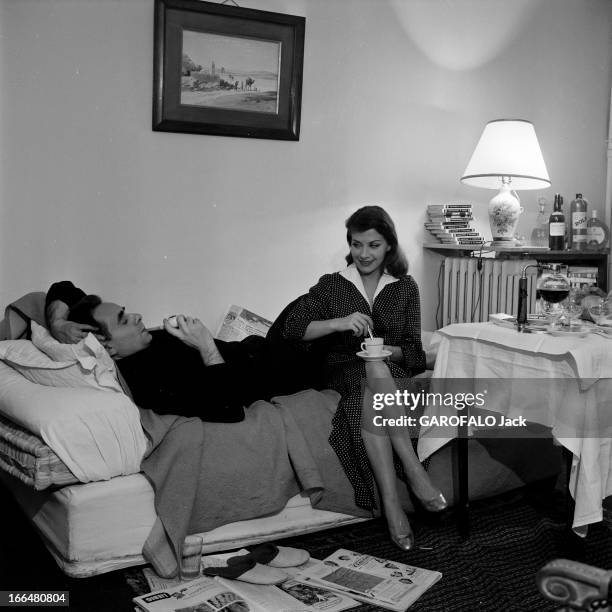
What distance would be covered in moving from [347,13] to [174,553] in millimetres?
2467

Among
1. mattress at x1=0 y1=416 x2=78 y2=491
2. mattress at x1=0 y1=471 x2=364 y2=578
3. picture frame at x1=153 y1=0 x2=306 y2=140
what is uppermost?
picture frame at x1=153 y1=0 x2=306 y2=140

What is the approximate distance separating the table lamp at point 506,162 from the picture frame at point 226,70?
851 mm

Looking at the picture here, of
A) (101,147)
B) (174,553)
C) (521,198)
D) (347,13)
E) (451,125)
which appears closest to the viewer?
(174,553)

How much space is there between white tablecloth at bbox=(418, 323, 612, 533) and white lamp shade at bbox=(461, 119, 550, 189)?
1.42m

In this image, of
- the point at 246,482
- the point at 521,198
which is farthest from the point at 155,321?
the point at 521,198

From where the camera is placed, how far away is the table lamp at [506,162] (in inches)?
130

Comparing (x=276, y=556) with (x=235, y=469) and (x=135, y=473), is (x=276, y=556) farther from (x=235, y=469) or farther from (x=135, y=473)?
(x=135, y=473)

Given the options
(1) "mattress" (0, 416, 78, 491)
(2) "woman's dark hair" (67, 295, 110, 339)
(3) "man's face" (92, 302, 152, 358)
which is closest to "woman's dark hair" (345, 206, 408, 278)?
(3) "man's face" (92, 302, 152, 358)

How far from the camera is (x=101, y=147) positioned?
2.95 m

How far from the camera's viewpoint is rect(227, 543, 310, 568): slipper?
202 cm

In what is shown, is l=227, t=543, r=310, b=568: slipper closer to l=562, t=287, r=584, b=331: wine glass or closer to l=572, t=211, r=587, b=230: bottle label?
l=562, t=287, r=584, b=331: wine glass

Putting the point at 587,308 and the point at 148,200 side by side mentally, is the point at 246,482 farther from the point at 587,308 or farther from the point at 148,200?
the point at 148,200

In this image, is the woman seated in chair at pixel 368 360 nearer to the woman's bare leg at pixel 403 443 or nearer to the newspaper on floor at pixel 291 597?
the woman's bare leg at pixel 403 443

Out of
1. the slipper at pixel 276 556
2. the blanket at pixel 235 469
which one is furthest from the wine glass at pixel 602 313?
the slipper at pixel 276 556
